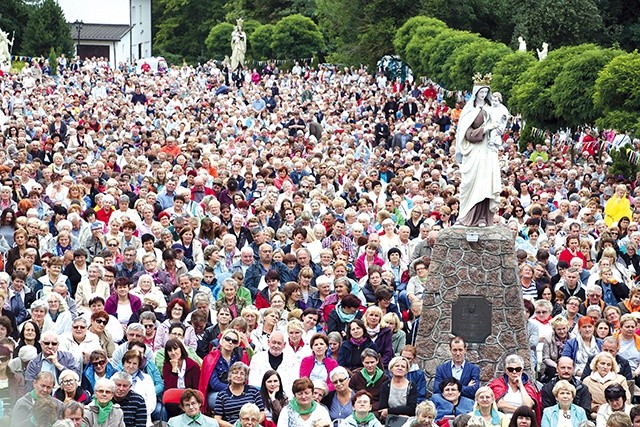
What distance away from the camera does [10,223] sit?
2206 centimetres

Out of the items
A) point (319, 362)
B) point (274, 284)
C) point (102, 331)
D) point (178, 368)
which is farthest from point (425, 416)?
point (274, 284)

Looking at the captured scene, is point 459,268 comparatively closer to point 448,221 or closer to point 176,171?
point 448,221

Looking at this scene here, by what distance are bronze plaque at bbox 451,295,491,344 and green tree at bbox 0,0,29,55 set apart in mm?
69015

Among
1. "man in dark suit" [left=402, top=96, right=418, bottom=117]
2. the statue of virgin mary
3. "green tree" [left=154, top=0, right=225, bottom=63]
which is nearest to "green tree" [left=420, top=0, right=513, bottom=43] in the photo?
"man in dark suit" [left=402, top=96, right=418, bottom=117]

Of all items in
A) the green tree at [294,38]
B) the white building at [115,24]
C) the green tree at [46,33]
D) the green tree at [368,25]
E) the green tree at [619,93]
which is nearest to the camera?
the green tree at [619,93]

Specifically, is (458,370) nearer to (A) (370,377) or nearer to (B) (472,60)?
(A) (370,377)

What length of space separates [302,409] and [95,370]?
2.26 meters

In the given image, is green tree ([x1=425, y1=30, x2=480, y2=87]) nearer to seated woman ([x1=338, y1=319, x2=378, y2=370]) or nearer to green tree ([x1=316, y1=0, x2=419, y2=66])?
green tree ([x1=316, y1=0, x2=419, y2=66])

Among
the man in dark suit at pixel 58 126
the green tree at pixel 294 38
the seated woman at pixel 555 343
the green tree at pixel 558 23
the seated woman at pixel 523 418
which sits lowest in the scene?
the seated woman at pixel 555 343

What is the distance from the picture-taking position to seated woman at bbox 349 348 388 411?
52.9 feet

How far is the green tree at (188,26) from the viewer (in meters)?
97.1

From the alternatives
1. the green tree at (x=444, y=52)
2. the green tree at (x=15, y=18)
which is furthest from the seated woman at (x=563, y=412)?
the green tree at (x=15, y=18)

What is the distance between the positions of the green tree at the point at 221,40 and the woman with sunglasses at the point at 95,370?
7026 cm

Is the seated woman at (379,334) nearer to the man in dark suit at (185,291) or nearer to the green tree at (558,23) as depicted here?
the man in dark suit at (185,291)
